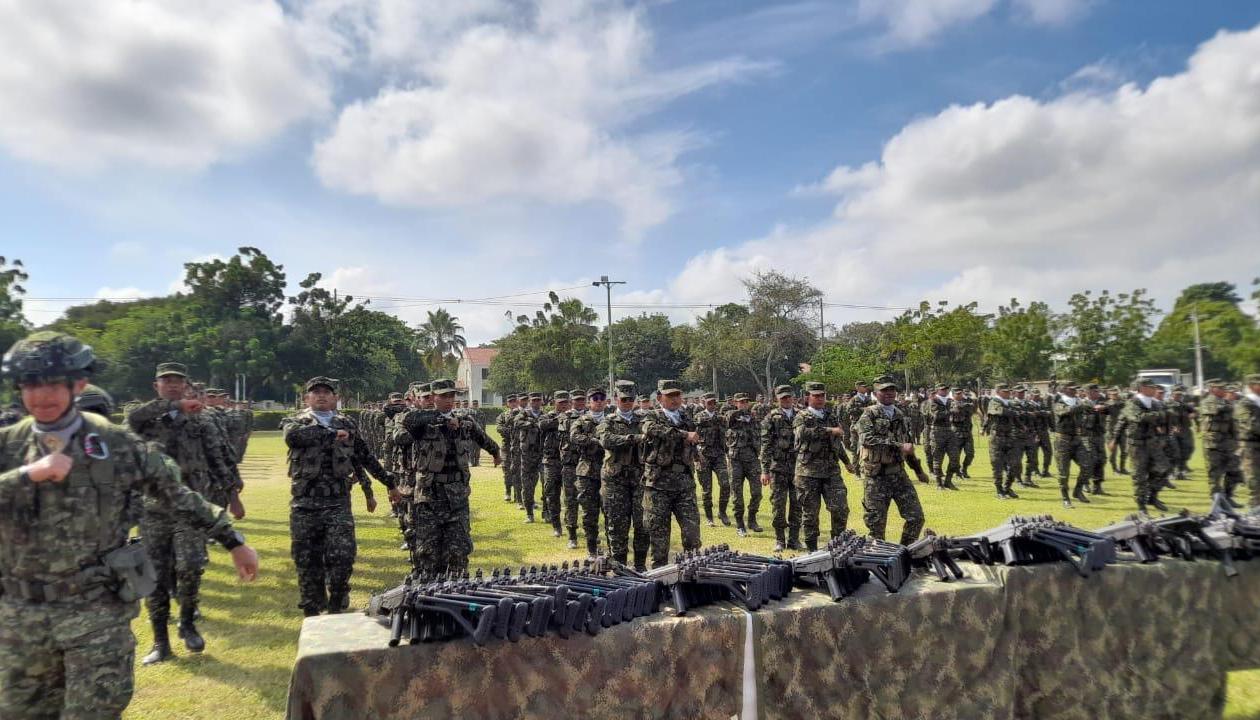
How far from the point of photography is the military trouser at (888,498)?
23.1ft

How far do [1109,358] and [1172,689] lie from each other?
3925cm

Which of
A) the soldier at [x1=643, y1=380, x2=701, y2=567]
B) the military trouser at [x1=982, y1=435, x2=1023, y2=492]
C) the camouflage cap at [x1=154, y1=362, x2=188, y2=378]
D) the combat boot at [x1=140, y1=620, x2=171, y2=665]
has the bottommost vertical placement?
the combat boot at [x1=140, y1=620, x2=171, y2=665]

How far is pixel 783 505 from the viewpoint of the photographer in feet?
29.9

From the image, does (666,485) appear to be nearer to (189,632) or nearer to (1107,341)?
(189,632)

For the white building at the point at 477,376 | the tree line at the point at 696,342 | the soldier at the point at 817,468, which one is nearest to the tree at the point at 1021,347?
the tree line at the point at 696,342

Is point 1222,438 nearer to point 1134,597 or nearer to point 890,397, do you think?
point 890,397

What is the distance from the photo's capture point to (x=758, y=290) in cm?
5388

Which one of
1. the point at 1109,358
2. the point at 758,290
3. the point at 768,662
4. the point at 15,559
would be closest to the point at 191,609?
the point at 15,559

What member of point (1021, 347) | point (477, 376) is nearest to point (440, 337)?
point (477, 376)

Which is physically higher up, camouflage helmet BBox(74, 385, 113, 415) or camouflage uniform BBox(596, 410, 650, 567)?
camouflage helmet BBox(74, 385, 113, 415)

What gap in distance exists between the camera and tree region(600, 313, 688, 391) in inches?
2648

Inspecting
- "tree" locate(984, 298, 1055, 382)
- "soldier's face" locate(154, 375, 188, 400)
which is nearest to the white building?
"tree" locate(984, 298, 1055, 382)

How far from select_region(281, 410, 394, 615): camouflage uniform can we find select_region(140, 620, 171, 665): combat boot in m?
1.03

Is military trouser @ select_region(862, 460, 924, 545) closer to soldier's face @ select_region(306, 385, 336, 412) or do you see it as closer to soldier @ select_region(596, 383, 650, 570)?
soldier @ select_region(596, 383, 650, 570)
